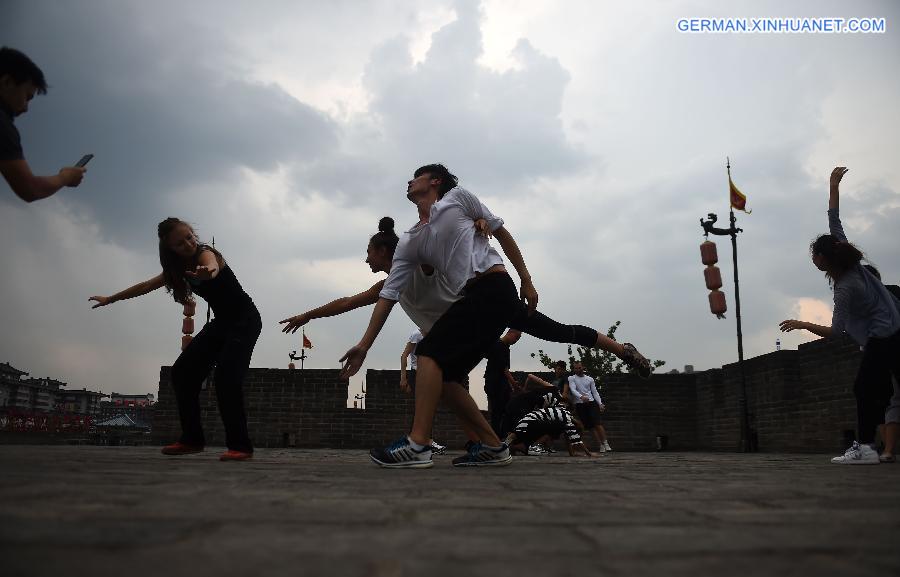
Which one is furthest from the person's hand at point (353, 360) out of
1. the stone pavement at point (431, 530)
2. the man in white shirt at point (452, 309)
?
the stone pavement at point (431, 530)

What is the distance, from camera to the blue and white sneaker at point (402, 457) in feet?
10.2

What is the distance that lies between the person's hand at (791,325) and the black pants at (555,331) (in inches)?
51.4

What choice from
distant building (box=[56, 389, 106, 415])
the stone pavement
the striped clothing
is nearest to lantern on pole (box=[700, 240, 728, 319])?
the striped clothing

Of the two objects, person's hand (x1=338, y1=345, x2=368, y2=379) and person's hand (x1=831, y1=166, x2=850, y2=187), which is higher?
person's hand (x1=831, y1=166, x2=850, y2=187)

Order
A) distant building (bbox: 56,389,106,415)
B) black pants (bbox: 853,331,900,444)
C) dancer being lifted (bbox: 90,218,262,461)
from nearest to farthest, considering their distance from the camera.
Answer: dancer being lifted (bbox: 90,218,262,461) → black pants (bbox: 853,331,900,444) → distant building (bbox: 56,389,106,415)

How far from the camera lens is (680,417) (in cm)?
1338

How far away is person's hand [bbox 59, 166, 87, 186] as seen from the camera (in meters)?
3.04

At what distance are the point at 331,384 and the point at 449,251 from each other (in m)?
9.52

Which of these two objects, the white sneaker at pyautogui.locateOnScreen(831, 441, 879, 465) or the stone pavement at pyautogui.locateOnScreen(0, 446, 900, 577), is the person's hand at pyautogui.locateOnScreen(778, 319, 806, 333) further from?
the stone pavement at pyautogui.locateOnScreen(0, 446, 900, 577)

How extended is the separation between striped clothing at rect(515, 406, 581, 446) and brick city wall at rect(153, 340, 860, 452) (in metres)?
5.79

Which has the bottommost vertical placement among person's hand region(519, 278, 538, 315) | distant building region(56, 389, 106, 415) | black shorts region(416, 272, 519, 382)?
distant building region(56, 389, 106, 415)

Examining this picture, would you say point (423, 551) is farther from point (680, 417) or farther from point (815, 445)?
point (680, 417)

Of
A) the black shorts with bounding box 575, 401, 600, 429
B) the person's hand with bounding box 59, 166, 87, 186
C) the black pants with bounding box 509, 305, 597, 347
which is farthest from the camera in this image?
the black shorts with bounding box 575, 401, 600, 429

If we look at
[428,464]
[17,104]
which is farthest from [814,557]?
[17,104]
